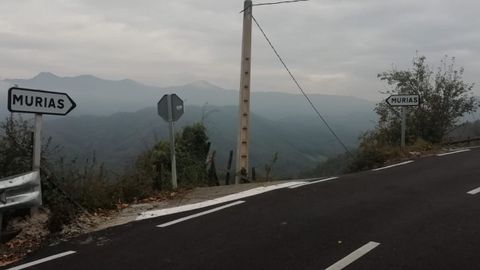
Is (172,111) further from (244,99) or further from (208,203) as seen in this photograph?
(244,99)

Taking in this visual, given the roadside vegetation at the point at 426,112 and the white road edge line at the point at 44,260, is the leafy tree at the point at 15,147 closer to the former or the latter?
the white road edge line at the point at 44,260

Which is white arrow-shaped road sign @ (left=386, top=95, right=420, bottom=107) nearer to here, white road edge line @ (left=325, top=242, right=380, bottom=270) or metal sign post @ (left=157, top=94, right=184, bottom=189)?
metal sign post @ (left=157, top=94, right=184, bottom=189)

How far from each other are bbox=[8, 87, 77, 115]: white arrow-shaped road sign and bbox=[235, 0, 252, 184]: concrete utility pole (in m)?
7.54

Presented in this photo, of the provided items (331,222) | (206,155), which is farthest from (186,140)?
(331,222)

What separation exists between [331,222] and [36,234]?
4.25 m

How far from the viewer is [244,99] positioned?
1523cm

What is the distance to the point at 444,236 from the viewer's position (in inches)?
255

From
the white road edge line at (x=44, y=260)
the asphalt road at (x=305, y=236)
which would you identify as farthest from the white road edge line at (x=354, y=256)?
the white road edge line at (x=44, y=260)

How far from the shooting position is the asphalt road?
5.64m

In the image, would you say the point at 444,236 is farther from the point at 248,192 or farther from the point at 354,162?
the point at 354,162

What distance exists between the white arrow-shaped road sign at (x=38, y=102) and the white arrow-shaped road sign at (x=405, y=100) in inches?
456

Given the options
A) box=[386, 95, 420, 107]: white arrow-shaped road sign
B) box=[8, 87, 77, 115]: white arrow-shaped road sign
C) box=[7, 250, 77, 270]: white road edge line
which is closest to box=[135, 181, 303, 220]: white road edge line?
box=[7, 250, 77, 270]: white road edge line

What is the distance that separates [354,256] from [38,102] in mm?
5200

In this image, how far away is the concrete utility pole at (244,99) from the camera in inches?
599
